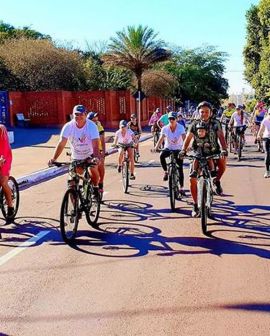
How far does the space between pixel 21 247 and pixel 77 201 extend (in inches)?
39.9

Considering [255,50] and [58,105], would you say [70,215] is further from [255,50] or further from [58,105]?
[255,50]

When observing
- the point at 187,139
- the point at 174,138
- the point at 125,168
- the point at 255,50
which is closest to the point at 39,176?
the point at 125,168

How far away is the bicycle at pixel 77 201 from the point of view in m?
7.11

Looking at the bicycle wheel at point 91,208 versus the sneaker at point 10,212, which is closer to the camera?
the bicycle wheel at point 91,208

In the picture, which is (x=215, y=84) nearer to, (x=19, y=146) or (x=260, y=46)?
(x=260, y=46)

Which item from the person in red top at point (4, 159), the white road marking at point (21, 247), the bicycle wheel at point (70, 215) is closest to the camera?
the white road marking at point (21, 247)

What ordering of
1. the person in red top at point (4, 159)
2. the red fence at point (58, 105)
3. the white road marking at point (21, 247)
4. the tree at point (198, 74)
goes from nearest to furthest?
the white road marking at point (21, 247) < the person in red top at point (4, 159) < the red fence at point (58, 105) < the tree at point (198, 74)

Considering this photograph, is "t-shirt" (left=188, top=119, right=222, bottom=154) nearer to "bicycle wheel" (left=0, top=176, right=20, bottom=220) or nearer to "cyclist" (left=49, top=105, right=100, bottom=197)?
"cyclist" (left=49, top=105, right=100, bottom=197)

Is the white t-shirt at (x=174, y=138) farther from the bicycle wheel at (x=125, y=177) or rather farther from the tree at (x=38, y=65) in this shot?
the tree at (x=38, y=65)

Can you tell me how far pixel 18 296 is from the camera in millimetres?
5227

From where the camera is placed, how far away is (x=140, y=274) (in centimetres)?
579

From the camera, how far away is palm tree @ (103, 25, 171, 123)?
1662 inches

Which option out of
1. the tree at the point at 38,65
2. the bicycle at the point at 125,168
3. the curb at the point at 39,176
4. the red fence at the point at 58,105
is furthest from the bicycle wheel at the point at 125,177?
the tree at the point at 38,65

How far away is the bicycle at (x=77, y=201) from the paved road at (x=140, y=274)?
0.68ft
